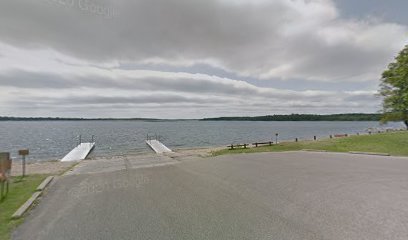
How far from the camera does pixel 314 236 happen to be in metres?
4.57

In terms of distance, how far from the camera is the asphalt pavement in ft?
15.8

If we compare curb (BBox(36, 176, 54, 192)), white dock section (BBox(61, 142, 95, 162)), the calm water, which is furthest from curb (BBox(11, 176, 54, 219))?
the calm water

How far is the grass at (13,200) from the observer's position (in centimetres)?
514

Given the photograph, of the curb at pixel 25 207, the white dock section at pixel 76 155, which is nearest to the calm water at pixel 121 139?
the white dock section at pixel 76 155

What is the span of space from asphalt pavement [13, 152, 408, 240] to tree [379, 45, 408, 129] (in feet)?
67.8

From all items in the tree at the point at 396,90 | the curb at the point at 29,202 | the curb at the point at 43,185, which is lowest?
the curb at the point at 43,185

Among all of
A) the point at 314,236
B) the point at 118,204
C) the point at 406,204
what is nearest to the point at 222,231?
the point at 314,236

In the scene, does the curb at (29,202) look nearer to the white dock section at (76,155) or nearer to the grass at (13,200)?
the grass at (13,200)

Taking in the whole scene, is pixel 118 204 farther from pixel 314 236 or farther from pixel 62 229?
pixel 314 236

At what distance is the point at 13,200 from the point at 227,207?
6633mm

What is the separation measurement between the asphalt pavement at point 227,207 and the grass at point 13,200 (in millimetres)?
243

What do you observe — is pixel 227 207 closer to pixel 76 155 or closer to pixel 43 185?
pixel 43 185

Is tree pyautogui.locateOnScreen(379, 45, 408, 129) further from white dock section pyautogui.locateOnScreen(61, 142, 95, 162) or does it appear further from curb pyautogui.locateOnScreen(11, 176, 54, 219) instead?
white dock section pyautogui.locateOnScreen(61, 142, 95, 162)

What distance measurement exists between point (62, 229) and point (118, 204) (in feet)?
5.54
